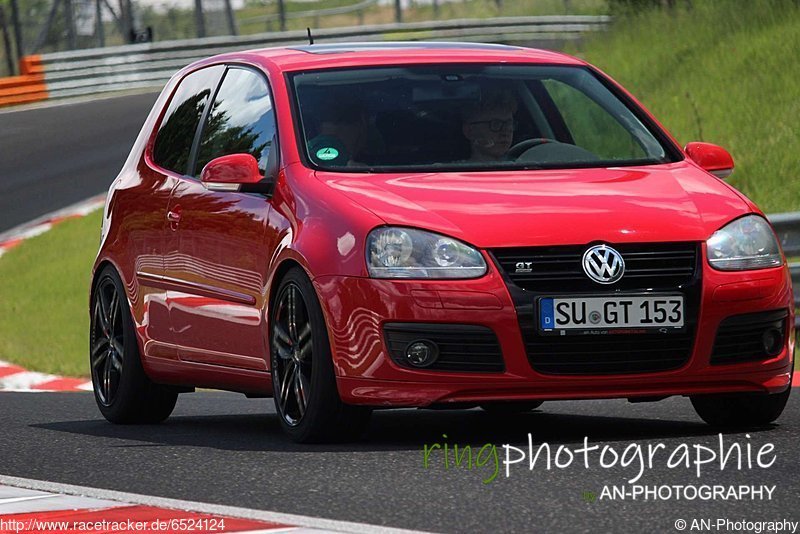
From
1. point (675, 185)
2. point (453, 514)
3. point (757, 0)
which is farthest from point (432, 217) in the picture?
point (757, 0)

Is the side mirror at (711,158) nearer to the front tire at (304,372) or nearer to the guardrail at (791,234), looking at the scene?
the front tire at (304,372)

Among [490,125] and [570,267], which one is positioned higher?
[490,125]

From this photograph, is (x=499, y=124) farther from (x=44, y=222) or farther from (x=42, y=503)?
(x=44, y=222)

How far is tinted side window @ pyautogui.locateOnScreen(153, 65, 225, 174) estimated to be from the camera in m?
Answer: 8.86

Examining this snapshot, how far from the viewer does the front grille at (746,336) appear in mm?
6930

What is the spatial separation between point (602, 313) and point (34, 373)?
28.0ft

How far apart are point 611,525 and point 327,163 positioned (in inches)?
111

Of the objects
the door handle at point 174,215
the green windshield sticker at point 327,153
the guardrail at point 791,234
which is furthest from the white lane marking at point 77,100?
the green windshield sticker at point 327,153

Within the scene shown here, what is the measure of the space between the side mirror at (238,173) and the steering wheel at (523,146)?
101 cm

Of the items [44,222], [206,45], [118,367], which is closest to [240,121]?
[118,367]

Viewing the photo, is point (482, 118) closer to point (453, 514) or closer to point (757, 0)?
point (453, 514)

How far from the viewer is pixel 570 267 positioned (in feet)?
22.1

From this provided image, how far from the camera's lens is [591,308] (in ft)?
22.2

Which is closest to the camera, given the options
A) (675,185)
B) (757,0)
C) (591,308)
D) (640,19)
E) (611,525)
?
(611,525)
